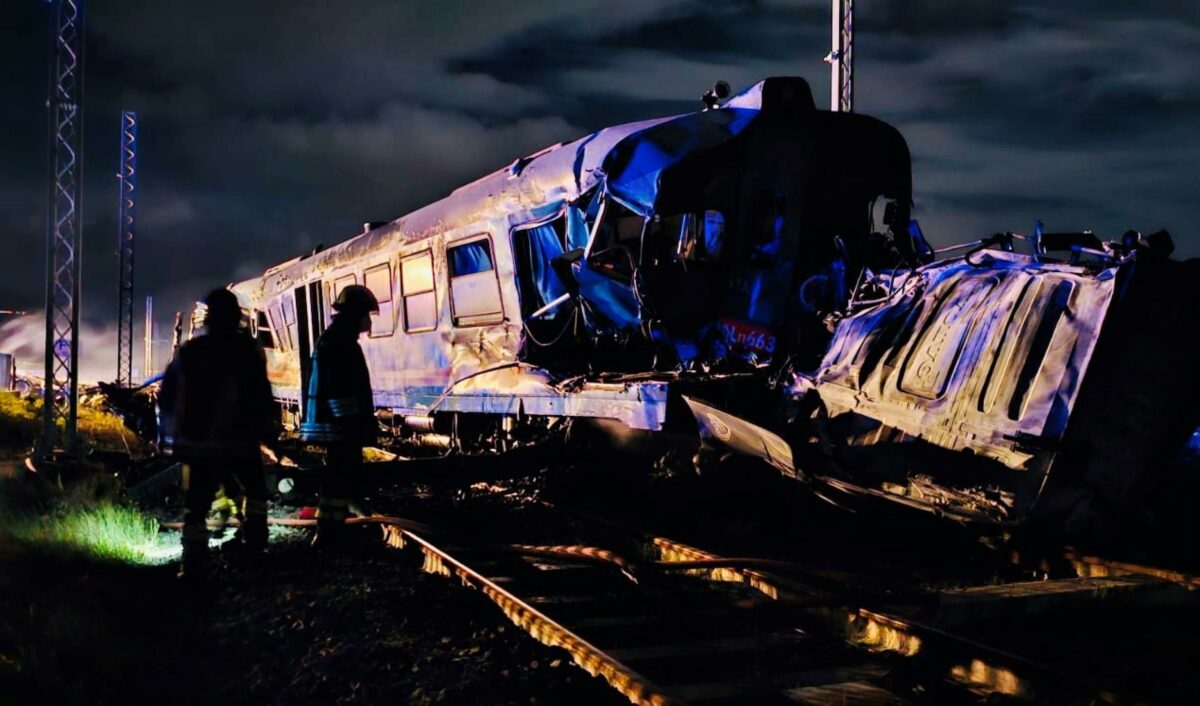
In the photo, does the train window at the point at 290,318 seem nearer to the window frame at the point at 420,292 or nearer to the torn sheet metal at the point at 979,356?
the window frame at the point at 420,292

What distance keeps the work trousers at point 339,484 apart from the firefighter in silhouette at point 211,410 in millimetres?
547

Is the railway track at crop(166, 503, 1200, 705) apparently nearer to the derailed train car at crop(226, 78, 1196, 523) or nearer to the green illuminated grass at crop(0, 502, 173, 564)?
the derailed train car at crop(226, 78, 1196, 523)

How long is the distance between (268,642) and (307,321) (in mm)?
10946

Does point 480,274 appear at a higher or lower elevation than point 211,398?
higher

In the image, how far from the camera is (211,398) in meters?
5.70

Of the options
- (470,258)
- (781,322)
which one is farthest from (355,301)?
(781,322)

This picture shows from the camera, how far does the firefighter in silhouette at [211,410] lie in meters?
5.67

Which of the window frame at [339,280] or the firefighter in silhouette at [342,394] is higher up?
the window frame at [339,280]

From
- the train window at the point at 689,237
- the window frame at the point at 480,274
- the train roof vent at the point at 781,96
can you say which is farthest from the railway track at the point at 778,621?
the train roof vent at the point at 781,96

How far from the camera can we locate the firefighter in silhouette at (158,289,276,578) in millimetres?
5672

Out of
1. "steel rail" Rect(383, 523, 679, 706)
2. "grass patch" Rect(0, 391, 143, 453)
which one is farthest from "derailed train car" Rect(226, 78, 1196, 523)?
"grass patch" Rect(0, 391, 143, 453)

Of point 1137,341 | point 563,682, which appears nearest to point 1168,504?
point 1137,341

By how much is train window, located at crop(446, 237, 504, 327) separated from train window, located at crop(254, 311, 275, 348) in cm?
871

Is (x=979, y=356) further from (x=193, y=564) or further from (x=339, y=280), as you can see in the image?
(x=339, y=280)
